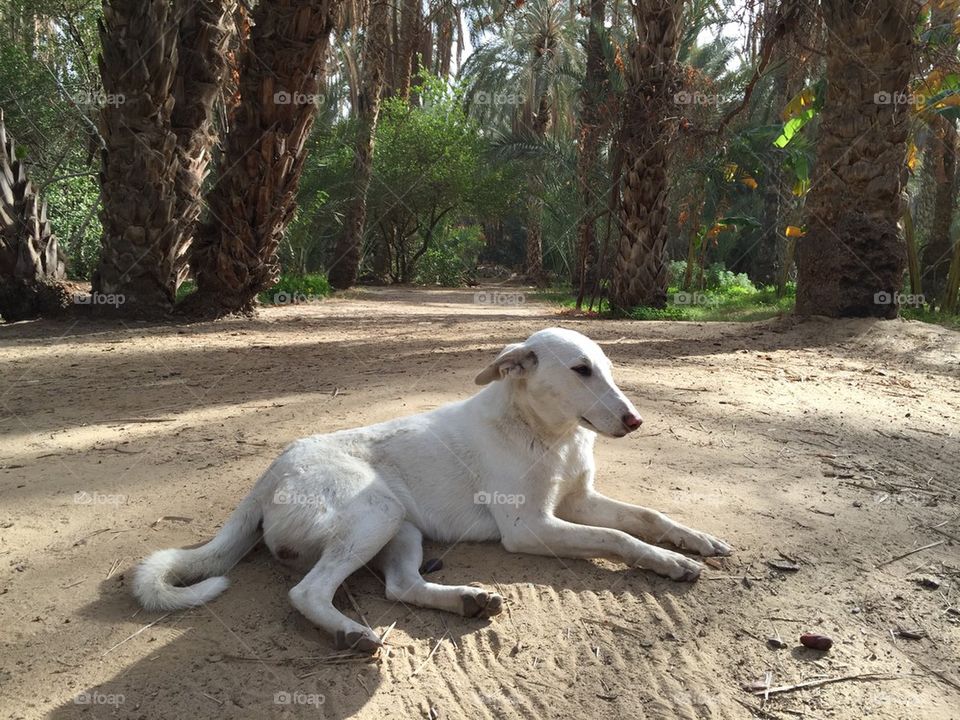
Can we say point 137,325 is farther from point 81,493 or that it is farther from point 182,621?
point 182,621

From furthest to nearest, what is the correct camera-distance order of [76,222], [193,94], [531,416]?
[76,222]
[193,94]
[531,416]

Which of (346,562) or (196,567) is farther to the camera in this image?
(196,567)

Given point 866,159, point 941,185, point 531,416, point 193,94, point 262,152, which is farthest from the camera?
point 941,185

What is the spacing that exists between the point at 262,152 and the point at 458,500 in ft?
28.5

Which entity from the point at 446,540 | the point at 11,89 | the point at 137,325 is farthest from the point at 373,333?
the point at 11,89

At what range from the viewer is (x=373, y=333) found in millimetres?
10430

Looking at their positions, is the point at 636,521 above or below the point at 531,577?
above

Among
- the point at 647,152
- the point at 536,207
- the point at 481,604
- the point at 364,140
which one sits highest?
the point at 364,140

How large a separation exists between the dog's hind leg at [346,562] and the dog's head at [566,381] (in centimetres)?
82

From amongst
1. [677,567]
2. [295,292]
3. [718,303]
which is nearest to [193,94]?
[295,292]

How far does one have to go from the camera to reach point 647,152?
13.7m

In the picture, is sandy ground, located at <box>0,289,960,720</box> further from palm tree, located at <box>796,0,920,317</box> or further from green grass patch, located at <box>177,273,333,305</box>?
green grass patch, located at <box>177,273,333,305</box>

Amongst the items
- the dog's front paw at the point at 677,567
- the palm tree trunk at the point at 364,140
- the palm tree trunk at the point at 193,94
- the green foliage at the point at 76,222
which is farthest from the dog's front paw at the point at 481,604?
the palm tree trunk at the point at 364,140

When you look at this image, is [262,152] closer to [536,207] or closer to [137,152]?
[137,152]
